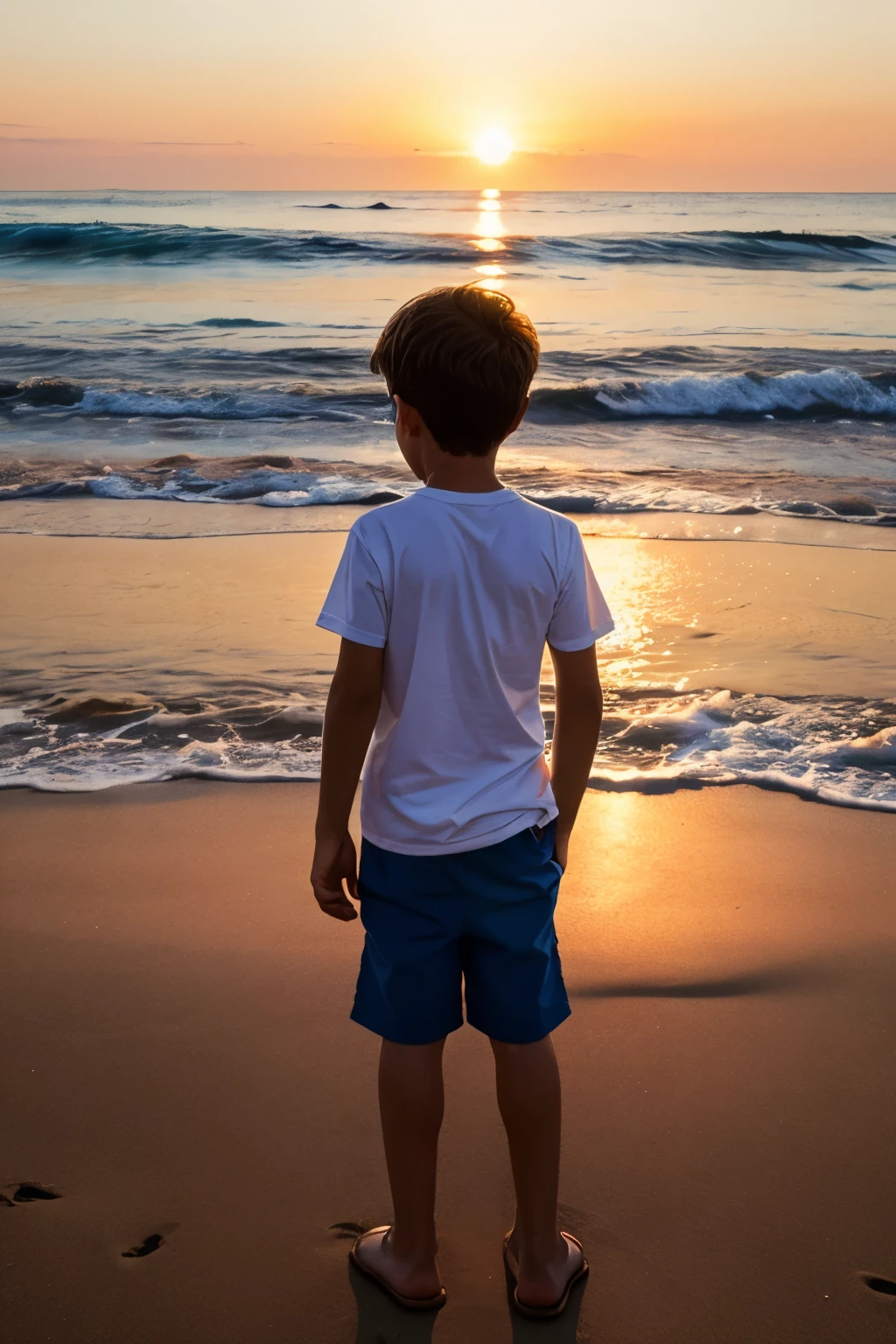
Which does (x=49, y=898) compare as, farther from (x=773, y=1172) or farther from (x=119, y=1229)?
(x=773, y=1172)

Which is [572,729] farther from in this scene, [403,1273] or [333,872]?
[403,1273]

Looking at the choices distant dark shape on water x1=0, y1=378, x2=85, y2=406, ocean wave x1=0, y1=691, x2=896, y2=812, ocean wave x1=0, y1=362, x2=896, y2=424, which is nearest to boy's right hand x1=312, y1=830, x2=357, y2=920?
ocean wave x1=0, y1=691, x2=896, y2=812

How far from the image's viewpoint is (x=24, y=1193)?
180 cm

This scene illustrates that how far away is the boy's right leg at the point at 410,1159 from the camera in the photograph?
1.58 meters

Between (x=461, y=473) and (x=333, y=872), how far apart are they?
593 mm

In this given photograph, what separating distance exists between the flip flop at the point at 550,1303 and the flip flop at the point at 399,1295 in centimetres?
11

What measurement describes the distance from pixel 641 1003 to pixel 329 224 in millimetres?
36113

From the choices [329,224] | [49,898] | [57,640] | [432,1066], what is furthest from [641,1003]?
[329,224]

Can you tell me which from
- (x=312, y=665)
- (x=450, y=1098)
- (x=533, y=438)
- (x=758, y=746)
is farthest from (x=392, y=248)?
(x=450, y=1098)

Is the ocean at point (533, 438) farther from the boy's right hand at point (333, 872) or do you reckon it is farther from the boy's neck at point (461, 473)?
the boy's neck at point (461, 473)

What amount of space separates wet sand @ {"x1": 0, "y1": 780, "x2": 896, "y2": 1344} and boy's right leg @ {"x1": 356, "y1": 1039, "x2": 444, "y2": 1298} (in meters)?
0.06

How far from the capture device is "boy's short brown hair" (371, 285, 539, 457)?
56.8 inches

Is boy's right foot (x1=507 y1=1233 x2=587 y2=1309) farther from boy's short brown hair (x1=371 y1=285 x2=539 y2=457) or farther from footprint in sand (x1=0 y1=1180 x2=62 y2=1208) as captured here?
boy's short brown hair (x1=371 y1=285 x2=539 y2=457)

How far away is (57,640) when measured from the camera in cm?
461
